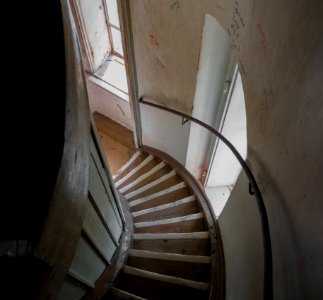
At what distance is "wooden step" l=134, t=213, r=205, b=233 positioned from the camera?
3.28 meters

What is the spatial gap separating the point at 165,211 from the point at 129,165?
1189mm

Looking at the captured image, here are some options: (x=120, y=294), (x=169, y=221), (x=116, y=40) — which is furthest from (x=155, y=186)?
(x=116, y=40)

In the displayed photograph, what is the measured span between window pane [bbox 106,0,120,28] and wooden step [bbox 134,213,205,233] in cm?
356

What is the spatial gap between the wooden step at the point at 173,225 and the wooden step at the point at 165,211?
15 cm

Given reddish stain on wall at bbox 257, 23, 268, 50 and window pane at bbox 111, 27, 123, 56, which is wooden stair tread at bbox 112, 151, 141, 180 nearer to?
window pane at bbox 111, 27, 123, 56

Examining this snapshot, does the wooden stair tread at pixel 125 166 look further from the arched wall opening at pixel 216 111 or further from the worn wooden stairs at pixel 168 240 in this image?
the arched wall opening at pixel 216 111

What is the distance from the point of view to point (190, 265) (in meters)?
2.84

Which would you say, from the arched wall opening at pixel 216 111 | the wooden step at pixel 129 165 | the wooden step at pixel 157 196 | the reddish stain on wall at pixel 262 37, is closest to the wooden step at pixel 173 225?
the wooden step at pixel 157 196

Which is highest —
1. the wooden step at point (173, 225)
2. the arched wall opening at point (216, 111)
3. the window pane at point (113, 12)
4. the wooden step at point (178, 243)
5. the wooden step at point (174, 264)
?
the window pane at point (113, 12)

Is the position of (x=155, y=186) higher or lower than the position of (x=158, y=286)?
higher

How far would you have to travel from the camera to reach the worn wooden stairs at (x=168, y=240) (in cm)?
265

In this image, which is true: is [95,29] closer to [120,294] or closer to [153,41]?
[153,41]

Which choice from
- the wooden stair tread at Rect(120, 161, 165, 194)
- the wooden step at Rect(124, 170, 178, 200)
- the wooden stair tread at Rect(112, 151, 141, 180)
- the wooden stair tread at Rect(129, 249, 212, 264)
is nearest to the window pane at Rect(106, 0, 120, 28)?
the wooden stair tread at Rect(112, 151, 141, 180)

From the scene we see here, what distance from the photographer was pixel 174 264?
113 inches
